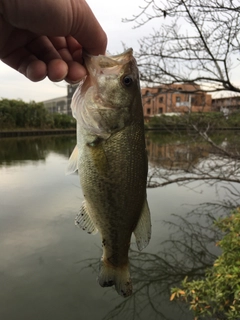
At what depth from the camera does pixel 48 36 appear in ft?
5.95

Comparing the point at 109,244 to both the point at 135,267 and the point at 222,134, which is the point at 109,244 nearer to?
the point at 135,267

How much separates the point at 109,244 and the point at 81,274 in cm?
495

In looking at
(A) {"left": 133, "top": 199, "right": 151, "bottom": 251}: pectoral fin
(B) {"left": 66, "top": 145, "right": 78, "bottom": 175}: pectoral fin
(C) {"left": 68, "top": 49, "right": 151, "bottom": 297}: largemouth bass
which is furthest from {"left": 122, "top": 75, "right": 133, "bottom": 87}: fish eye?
(A) {"left": 133, "top": 199, "right": 151, "bottom": 251}: pectoral fin

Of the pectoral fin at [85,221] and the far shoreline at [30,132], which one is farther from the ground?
the pectoral fin at [85,221]

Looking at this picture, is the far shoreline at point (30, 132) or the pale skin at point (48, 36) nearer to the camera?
the pale skin at point (48, 36)

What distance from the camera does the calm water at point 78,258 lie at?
208 inches

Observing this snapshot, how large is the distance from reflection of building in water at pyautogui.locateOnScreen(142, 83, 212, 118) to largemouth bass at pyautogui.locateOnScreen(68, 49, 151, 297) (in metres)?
4.75

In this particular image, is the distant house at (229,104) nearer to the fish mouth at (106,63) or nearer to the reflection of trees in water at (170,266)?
the reflection of trees in water at (170,266)

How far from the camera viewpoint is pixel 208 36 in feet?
19.7

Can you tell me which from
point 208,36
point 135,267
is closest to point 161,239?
point 135,267

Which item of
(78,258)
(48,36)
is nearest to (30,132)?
(78,258)

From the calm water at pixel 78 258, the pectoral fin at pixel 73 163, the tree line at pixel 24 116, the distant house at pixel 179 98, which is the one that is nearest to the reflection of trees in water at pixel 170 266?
the calm water at pixel 78 258

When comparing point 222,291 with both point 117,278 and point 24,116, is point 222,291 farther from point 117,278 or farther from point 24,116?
point 24,116

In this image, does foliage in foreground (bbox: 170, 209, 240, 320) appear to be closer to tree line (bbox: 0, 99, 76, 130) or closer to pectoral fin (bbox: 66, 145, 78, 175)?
pectoral fin (bbox: 66, 145, 78, 175)
